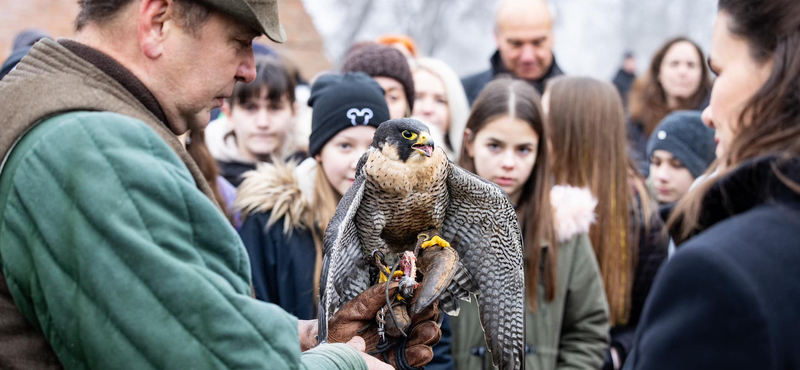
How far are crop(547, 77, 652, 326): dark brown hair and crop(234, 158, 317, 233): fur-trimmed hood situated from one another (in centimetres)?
163

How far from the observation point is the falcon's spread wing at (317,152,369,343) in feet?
7.64

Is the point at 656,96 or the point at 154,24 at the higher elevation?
the point at 154,24

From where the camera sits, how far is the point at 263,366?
1580 millimetres

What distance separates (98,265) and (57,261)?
0.09m

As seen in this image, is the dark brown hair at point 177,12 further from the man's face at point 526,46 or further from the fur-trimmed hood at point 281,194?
the man's face at point 526,46

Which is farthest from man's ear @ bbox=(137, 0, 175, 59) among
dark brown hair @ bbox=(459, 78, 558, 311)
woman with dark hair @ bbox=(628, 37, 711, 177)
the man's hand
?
woman with dark hair @ bbox=(628, 37, 711, 177)

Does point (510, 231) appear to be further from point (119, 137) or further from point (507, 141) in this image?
point (119, 137)

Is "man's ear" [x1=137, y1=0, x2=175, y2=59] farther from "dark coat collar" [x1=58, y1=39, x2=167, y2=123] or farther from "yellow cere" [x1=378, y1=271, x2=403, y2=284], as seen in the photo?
"yellow cere" [x1=378, y1=271, x2=403, y2=284]

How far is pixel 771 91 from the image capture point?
1.43 metres

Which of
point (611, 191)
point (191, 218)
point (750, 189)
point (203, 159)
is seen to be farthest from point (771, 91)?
point (203, 159)

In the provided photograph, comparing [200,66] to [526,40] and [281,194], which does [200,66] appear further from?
[526,40]

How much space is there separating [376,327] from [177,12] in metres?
1.24

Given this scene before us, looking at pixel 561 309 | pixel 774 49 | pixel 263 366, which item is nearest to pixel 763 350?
pixel 774 49

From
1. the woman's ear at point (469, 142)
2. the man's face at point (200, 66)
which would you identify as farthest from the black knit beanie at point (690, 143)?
the man's face at point (200, 66)
